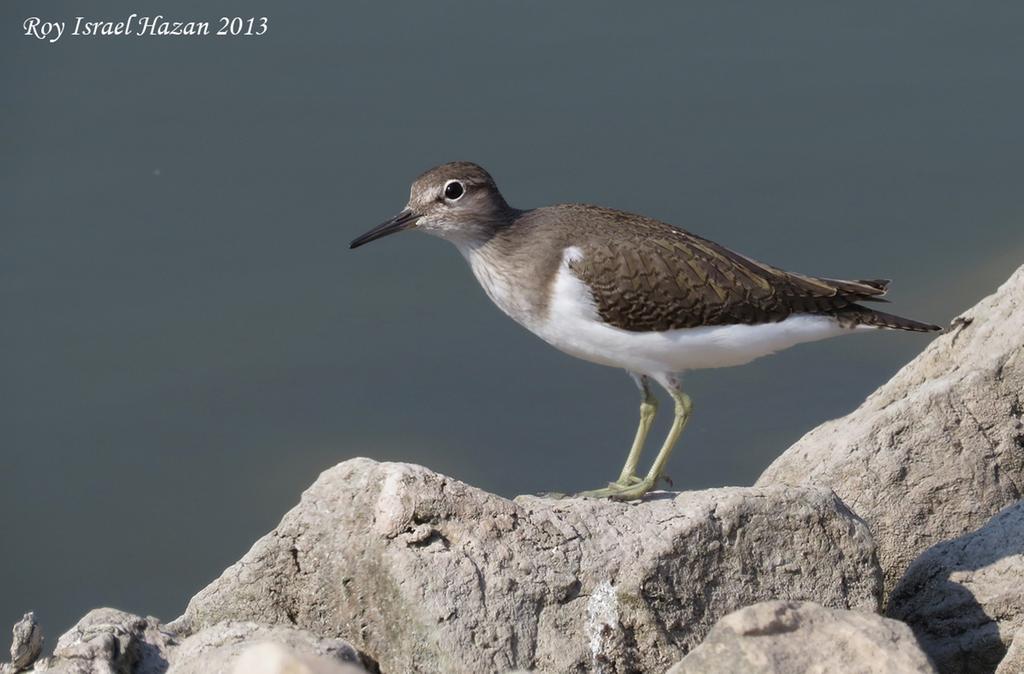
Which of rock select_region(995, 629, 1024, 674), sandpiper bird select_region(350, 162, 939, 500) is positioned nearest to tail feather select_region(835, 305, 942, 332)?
→ sandpiper bird select_region(350, 162, 939, 500)

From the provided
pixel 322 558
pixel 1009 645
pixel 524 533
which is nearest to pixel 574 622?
pixel 524 533

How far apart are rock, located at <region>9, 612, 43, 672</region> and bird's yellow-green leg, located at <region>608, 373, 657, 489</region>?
3.83 m

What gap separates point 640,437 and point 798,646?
3.99m

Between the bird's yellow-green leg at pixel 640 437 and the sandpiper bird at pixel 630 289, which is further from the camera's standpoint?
the bird's yellow-green leg at pixel 640 437

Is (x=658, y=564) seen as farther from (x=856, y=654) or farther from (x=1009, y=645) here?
(x=1009, y=645)

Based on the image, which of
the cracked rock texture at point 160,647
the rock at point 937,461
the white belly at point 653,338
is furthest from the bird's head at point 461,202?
the cracked rock texture at point 160,647

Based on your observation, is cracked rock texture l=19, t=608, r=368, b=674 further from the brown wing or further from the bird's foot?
the brown wing

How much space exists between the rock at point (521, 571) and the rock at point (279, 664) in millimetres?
1348

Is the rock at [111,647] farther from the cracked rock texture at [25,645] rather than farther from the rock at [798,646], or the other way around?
the rock at [798,646]

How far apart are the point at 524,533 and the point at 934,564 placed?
7.65 feet

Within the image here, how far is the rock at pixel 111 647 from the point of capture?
6320 mm

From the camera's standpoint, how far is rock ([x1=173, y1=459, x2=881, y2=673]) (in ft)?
21.4

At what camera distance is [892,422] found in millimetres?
8562

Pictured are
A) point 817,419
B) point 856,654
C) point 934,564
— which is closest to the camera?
point 856,654
